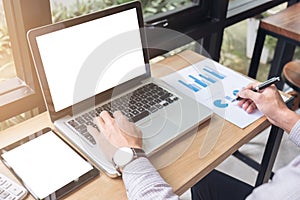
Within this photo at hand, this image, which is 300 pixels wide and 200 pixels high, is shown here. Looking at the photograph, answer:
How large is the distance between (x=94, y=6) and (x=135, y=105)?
1.55 feet

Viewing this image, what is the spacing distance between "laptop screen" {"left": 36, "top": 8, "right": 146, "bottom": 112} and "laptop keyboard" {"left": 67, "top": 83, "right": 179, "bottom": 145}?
0.05m

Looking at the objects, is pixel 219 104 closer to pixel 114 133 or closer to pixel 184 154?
pixel 184 154

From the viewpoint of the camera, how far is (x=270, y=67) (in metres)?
2.28

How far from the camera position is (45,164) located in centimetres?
84

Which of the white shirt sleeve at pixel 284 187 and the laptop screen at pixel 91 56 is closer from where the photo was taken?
the white shirt sleeve at pixel 284 187

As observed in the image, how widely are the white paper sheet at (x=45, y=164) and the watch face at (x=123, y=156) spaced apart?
0.08 meters

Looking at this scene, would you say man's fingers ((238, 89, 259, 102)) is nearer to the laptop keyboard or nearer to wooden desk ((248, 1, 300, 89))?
the laptop keyboard

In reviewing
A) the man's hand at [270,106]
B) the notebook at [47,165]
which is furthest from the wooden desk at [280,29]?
the notebook at [47,165]

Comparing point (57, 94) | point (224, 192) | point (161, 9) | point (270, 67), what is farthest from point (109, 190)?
point (270, 67)

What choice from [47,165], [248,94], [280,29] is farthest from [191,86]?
[280,29]

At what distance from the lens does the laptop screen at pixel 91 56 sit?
2.97 feet

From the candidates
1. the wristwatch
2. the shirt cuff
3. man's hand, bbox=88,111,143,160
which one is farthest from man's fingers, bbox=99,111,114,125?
the shirt cuff

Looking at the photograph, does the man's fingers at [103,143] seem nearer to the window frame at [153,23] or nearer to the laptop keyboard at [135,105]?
the laptop keyboard at [135,105]

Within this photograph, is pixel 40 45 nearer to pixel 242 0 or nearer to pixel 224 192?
pixel 224 192
